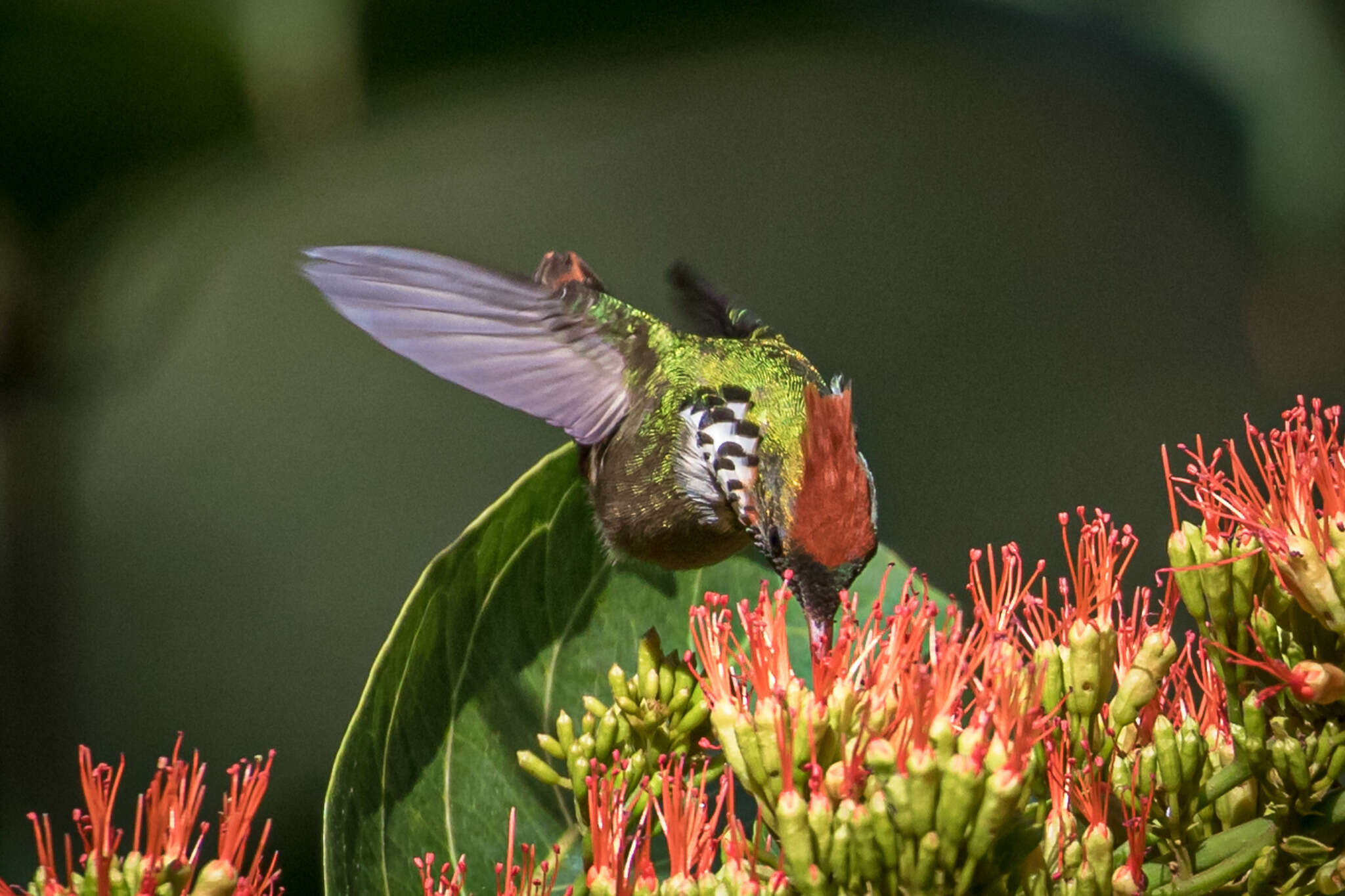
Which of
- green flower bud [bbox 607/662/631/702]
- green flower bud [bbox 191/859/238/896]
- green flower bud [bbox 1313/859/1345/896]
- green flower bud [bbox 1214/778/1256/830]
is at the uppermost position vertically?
green flower bud [bbox 607/662/631/702]

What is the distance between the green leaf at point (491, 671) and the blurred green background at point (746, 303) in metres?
0.73

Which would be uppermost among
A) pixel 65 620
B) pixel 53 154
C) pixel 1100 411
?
pixel 53 154

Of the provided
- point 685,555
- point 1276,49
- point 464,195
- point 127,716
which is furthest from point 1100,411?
point 127,716

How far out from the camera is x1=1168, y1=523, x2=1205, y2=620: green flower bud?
0.95 m

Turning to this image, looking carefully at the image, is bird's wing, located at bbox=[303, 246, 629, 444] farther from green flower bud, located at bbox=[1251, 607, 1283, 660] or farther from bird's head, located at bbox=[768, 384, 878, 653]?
green flower bud, located at bbox=[1251, 607, 1283, 660]

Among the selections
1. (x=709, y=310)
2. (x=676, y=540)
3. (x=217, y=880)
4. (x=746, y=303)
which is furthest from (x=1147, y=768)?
(x=746, y=303)

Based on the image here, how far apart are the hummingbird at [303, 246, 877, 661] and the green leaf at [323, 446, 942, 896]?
38 millimetres

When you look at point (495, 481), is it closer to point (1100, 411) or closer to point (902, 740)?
point (1100, 411)

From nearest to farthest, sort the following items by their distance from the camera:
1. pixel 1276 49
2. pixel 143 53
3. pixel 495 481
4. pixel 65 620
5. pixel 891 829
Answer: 1. pixel 891 829
2. pixel 143 53
3. pixel 1276 49
4. pixel 65 620
5. pixel 495 481

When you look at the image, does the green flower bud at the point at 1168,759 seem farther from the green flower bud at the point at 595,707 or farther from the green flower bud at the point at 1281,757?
the green flower bud at the point at 595,707

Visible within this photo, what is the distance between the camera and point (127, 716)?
2.26 metres

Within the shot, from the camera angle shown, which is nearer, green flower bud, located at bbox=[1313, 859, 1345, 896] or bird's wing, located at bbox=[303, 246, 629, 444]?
green flower bud, located at bbox=[1313, 859, 1345, 896]

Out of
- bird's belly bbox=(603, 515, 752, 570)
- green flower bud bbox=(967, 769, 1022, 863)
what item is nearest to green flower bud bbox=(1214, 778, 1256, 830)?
green flower bud bbox=(967, 769, 1022, 863)

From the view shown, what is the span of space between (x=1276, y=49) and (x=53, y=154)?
1.31 meters
